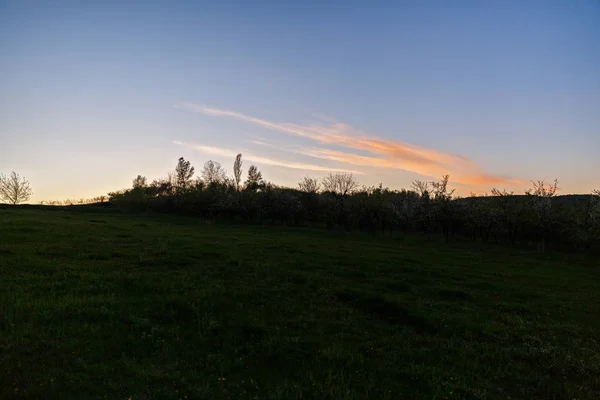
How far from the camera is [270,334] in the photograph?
12.4 metres

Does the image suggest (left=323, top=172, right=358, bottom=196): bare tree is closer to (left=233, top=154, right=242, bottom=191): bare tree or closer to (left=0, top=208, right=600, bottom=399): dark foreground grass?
(left=233, top=154, right=242, bottom=191): bare tree

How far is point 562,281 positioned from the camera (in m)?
31.0

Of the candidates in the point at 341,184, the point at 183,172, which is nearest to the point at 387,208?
the point at 341,184

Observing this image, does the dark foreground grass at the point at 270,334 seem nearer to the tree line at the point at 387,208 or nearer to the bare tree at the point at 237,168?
the tree line at the point at 387,208

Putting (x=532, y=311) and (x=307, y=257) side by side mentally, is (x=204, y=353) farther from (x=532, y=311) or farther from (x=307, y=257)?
(x=307, y=257)

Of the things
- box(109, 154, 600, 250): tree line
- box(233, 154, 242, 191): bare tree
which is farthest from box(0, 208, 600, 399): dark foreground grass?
box(233, 154, 242, 191): bare tree

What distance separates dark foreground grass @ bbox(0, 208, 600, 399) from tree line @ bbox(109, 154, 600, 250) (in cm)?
5055

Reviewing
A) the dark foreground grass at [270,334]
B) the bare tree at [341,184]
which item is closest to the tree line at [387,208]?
the bare tree at [341,184]

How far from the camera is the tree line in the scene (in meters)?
66.8

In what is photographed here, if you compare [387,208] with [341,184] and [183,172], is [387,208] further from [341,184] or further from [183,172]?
[183,172]

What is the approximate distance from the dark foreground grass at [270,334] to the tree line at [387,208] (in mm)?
50545

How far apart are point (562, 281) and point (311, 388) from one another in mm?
31580

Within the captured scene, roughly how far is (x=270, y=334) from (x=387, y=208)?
81165mm

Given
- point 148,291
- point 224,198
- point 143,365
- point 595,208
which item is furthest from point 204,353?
point 224,198
